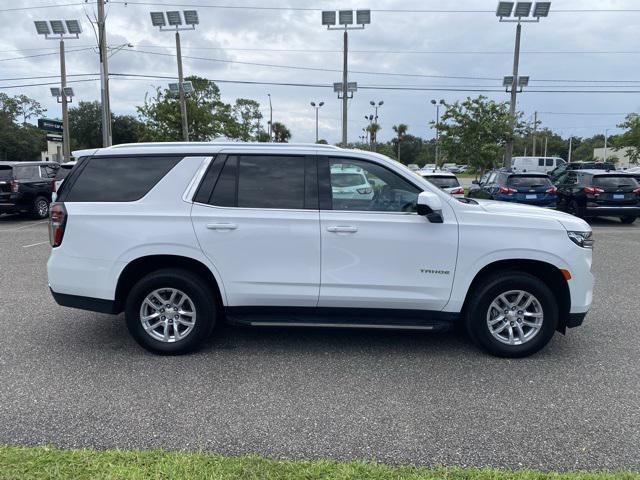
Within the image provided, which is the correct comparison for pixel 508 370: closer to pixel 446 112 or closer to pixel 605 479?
pixel 605 479

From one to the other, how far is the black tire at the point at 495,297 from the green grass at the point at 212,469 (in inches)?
69.0

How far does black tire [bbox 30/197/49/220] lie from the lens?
53.4 feet

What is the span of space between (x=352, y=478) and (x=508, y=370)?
7.15 ft

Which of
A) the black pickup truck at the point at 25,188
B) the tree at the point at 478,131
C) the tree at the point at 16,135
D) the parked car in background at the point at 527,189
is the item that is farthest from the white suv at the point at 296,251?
the tree at the point at 16,135

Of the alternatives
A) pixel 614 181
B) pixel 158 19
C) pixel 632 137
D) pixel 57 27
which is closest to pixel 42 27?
pixel 57 27

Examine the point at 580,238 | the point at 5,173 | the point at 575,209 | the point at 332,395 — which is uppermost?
the point at 5,173

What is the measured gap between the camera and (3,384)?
163 inches

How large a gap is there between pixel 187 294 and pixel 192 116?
3504 centimetres

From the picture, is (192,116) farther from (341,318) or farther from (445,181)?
(341,318)

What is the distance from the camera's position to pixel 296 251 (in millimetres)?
4539

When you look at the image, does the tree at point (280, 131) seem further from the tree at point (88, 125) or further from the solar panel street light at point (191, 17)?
the solar panel street light at point (191, 17)

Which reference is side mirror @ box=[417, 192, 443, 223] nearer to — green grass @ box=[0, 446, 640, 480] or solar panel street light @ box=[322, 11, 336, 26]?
green grass @ box=[0, 446, 640, 480]

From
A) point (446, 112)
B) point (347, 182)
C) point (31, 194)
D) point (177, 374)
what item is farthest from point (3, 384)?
point (446, 112)

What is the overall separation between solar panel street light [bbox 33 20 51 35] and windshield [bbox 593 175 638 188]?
2913 cm
